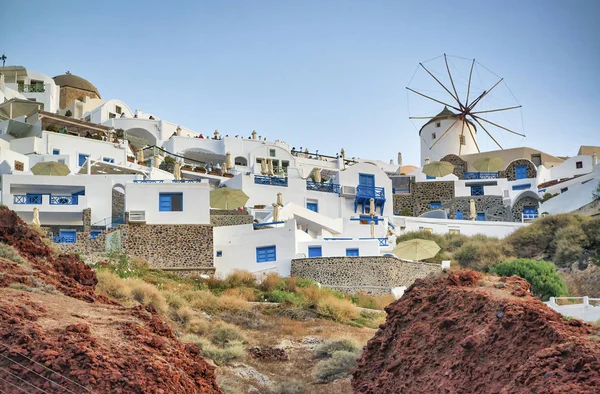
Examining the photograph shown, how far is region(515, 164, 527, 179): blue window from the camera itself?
71438mm

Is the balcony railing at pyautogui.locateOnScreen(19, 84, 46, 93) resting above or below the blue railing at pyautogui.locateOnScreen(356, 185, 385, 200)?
above

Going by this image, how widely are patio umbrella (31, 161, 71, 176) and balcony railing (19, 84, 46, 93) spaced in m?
30.4

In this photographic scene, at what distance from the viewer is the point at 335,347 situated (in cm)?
2775

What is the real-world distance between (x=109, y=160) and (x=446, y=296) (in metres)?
41.8

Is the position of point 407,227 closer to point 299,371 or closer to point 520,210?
point 520,210

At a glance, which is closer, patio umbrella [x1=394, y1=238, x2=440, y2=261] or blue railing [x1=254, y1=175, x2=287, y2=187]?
patio umbrella [x1=394, y1=238, x2=440, y2=261]

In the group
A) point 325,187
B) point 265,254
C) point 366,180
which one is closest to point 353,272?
point 265,254

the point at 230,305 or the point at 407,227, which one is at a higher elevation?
the point at 407,227

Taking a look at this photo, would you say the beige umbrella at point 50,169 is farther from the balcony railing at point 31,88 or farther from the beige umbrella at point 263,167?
the balcony railing at point 31,88

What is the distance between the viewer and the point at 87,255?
133 feet

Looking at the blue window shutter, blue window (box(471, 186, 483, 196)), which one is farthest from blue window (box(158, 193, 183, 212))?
blue window (box(471, 186, 483, 196))

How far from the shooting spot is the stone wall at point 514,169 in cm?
7119

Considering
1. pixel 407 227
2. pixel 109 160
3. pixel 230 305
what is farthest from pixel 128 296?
pixel 407 227

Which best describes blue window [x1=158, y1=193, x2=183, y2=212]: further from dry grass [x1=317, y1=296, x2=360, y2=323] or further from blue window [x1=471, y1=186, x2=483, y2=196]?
blue window [x1=471, y1=186, x2=483, y2=196]
